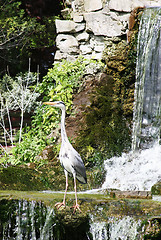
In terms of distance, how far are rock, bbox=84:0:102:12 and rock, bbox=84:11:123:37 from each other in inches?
5.0

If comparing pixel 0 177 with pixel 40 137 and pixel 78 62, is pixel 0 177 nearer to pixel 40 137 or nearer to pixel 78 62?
pixel 40 137

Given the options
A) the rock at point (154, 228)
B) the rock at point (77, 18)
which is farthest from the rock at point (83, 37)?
the rock at point (154, 228)

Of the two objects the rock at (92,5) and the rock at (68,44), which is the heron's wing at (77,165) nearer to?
the rock at (68,44)

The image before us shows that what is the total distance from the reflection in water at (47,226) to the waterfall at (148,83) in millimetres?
3190

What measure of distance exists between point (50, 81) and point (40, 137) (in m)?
1.33

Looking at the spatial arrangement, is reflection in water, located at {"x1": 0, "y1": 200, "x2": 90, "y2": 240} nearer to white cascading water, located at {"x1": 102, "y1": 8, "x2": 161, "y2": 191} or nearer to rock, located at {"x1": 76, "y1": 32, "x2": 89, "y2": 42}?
white cascading water, located at {"x1": 102, "y1": 8, "x2": 161, "y2": 191}

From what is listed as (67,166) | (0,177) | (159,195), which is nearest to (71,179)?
(0,177)

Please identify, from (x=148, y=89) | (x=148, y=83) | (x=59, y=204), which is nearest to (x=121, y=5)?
(x=148, y=83)

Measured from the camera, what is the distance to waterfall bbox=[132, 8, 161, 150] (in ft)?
21.6

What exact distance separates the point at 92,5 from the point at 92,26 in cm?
44

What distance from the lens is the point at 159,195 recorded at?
4.43 m

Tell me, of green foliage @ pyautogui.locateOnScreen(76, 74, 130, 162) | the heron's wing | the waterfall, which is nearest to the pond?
the heron's wing

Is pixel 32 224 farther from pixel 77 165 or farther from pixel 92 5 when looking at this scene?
pixel 92 5

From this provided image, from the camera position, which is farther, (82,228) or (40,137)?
(40,137)
